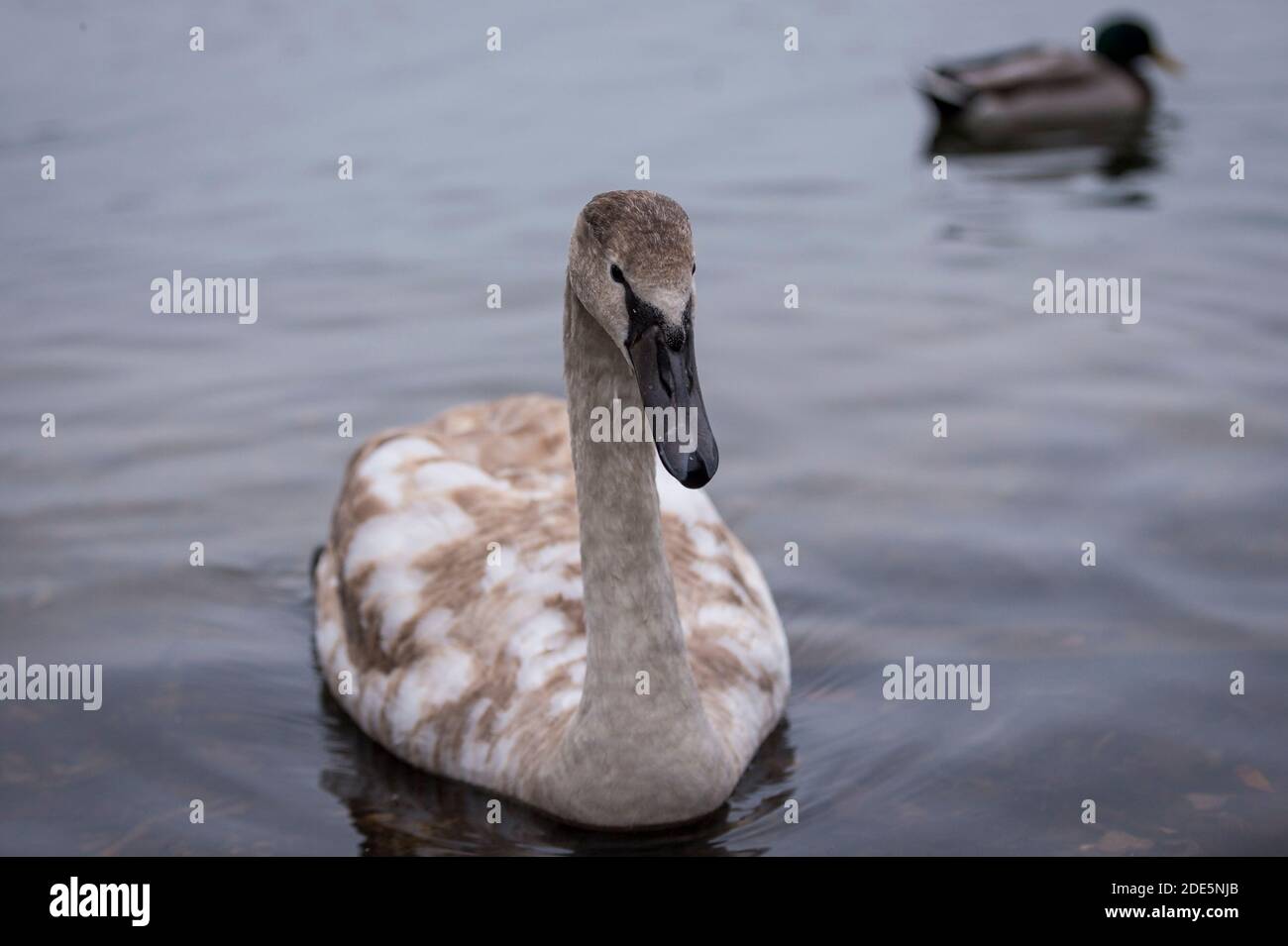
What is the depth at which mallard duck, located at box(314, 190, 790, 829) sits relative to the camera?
18.7 feet

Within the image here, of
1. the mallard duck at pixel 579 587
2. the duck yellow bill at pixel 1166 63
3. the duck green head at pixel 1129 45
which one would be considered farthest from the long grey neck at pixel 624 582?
the duck yellow bill at pixel 1166 63

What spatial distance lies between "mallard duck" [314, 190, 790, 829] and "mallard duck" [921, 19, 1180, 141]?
37.9ft

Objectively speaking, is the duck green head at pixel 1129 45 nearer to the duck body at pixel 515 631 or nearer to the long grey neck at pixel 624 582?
the duck body at pixel 515 631

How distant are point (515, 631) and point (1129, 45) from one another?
1517 cm

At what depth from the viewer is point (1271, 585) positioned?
827cm

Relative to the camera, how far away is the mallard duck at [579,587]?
571cm

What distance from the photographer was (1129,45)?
19.9 meters

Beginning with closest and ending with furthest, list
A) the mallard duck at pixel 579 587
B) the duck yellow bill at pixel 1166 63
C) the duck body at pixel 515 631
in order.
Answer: the mallard duck at pixel 579 587 → the duck body at pixel 515 631 → the duck yellow bill at pixel 1166 63

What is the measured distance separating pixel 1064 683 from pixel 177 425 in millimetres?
6131

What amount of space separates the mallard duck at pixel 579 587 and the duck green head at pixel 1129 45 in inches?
525

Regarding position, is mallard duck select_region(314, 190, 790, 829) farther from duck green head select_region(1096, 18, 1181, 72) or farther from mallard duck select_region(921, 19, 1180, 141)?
duck green head select_region(1096, 18, 1181, 72)

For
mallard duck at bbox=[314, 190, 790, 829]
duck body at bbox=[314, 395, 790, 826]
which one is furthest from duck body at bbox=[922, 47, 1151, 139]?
duck body at bbox=[314, 395, 790, 826]
